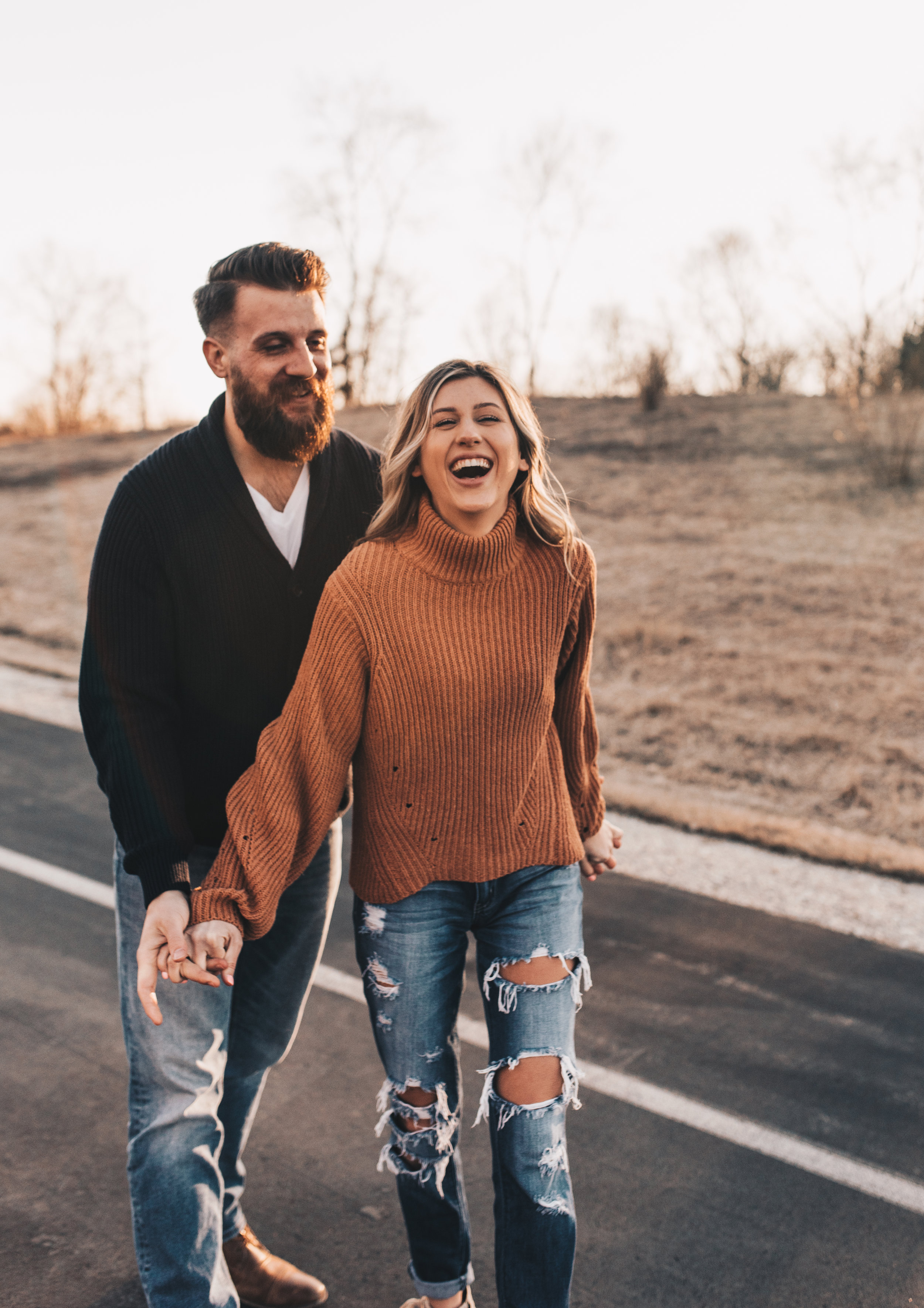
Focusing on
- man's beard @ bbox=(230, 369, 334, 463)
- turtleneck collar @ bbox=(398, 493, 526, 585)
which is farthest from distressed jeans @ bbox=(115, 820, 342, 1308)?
man's beard @ bbox=(230, 369, 334, 463)

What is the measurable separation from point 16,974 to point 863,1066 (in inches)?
127

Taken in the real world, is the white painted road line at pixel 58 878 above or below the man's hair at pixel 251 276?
below

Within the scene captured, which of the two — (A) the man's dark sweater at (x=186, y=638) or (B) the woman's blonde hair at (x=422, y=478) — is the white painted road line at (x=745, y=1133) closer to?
(A) the man's dark sweater at (x=186, y=638)

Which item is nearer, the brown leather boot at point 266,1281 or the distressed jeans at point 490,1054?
the distressed jeans at point 490,1054

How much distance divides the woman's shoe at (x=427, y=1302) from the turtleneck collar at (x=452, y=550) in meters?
1.60

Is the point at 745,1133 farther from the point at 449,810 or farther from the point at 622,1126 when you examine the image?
the point at 449,810

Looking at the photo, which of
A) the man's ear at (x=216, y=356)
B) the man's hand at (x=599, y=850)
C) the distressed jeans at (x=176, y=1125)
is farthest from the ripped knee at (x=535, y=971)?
the man's ear at (x=216, y=356)

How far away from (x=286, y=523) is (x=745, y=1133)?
2365mm

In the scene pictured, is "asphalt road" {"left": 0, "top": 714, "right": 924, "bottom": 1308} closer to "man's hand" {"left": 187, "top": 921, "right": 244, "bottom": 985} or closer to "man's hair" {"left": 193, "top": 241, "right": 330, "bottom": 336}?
"man's hand" {"left": 187, "top": 921, "right": 244, "bottom": 985}

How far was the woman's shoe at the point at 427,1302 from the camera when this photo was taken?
2.37 meters

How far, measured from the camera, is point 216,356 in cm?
233

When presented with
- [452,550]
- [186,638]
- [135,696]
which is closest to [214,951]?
[135,696]

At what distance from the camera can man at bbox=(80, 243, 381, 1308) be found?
2096 mm

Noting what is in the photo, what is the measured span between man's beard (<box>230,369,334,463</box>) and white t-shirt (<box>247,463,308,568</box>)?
98 millimetres
